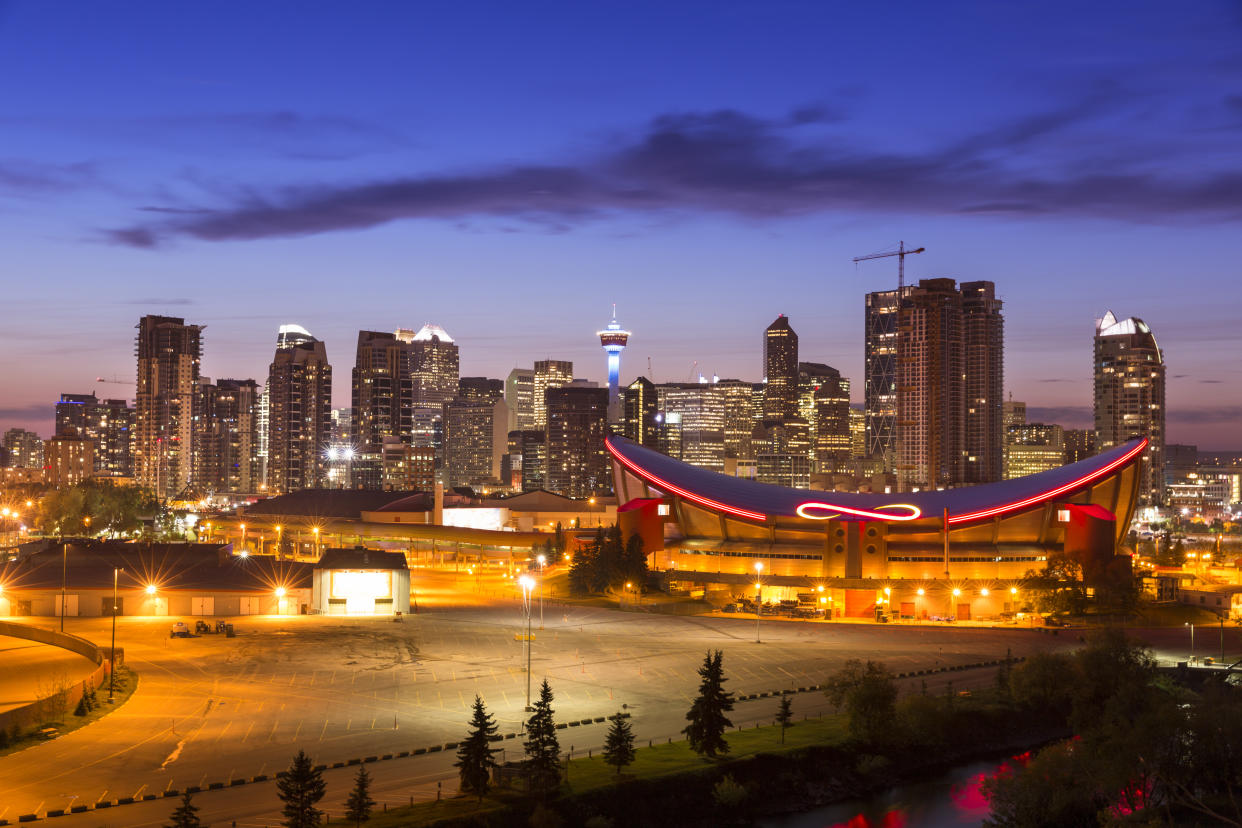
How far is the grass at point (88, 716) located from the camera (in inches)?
1654

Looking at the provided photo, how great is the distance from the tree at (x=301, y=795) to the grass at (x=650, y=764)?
1.84 metres

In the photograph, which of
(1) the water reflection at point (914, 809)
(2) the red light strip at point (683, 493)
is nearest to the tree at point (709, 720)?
(1) the water reflection at point (914, 809)

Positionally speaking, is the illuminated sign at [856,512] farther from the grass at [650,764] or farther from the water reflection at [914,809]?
the water reflection at [914,809]

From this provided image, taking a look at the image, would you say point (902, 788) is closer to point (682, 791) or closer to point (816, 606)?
point (682, 791)

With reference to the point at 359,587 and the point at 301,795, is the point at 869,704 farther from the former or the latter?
the point at 359,587

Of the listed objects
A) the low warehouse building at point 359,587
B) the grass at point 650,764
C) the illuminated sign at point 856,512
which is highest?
the illuminated sign at point 856,512

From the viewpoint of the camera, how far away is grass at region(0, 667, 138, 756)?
138 feet

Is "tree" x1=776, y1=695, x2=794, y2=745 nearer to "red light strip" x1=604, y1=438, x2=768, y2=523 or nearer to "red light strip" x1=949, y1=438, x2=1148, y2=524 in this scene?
"red light strip" x1=949, y1=438, x2=1148, y2=524

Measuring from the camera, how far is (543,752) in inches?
1539

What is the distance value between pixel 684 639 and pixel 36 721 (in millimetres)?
33709

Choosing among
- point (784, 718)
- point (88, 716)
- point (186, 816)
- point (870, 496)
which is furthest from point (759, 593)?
point (186, 816)

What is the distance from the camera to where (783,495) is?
97.9 m

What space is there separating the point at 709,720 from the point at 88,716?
2224 cm

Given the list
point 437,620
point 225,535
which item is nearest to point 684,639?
point 437,620
